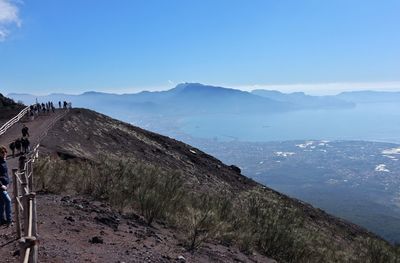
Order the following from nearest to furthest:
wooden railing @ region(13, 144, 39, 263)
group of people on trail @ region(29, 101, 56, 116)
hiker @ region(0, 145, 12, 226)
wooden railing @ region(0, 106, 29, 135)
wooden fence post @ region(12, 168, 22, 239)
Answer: wooden railing @ region(13, 144, 39, 263) → wooden fence post @ region(12, 168, 22, 239) → hiker @ region(0, 145, 12, 226) → wooden railing @ region(0, 106, 29, 135) → group of people on trail @ region(29, 101, 56, 116)

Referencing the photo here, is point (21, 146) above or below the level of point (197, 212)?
above

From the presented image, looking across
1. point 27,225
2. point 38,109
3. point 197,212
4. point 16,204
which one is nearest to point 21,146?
point 197,212

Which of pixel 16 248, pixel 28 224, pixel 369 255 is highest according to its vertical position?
pixel 28 224

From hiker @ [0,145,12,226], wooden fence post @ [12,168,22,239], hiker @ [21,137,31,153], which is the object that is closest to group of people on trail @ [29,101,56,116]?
hiker @ [21,137,31,153]

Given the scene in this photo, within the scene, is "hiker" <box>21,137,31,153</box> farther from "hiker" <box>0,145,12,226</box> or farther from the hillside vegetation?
"hiker" <box>0,145,12,226</box>

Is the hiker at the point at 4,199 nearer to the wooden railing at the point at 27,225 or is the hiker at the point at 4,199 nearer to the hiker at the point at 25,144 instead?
the wooden railing at the point at 27,225

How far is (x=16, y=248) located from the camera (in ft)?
27.3

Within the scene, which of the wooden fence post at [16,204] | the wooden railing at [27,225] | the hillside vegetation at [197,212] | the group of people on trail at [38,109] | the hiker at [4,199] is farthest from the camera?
the group of people on trail at [38,109]

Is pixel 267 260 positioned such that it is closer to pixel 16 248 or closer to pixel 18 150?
pixel 16 248

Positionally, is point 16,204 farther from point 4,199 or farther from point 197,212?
point 197,212

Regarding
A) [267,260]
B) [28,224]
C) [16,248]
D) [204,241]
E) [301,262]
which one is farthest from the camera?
[301,262]

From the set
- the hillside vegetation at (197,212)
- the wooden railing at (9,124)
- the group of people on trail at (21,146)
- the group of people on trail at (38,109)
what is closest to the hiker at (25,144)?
the group of people on trail at (21,146)

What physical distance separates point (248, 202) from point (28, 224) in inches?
460

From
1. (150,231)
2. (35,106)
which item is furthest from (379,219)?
(150,231)
